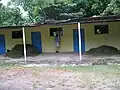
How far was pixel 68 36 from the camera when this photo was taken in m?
24.8

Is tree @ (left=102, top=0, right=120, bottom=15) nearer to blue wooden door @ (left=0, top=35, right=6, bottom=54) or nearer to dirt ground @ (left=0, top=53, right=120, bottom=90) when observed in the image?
blue wooden door @ (left=0, top=35, right=6, bottom=54)

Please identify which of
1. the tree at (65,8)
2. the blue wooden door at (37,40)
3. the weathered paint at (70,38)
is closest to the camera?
the weathered paint at (70,38)

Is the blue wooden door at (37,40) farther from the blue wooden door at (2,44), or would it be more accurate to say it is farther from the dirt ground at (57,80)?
the dirt ground at (57,80)

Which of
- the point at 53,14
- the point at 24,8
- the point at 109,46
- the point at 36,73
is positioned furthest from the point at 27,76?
the point at 24,8

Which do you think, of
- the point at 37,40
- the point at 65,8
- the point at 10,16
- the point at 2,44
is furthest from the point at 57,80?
the point at 10,16

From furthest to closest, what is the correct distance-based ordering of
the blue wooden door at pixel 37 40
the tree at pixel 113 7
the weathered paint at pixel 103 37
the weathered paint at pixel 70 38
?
the tree at pixel 113 7 < the blue wooden door at pixel 37 40 < the weathered paint at pixel 70 38 < the weathered paint at pixel 103 37

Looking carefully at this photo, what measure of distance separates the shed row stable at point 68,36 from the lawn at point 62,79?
7815 mm

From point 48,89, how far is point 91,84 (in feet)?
5.62

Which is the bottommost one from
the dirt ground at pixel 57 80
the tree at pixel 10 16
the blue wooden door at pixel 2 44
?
the dirt ground at pixel 57 80

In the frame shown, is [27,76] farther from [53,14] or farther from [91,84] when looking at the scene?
[53,14]

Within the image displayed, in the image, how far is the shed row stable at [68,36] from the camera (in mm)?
23703

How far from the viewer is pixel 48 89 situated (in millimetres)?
10719

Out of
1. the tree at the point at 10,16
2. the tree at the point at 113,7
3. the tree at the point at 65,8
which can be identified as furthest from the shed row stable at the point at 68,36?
the tree at the point at 10,16

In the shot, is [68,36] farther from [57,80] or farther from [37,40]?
[57,80]
